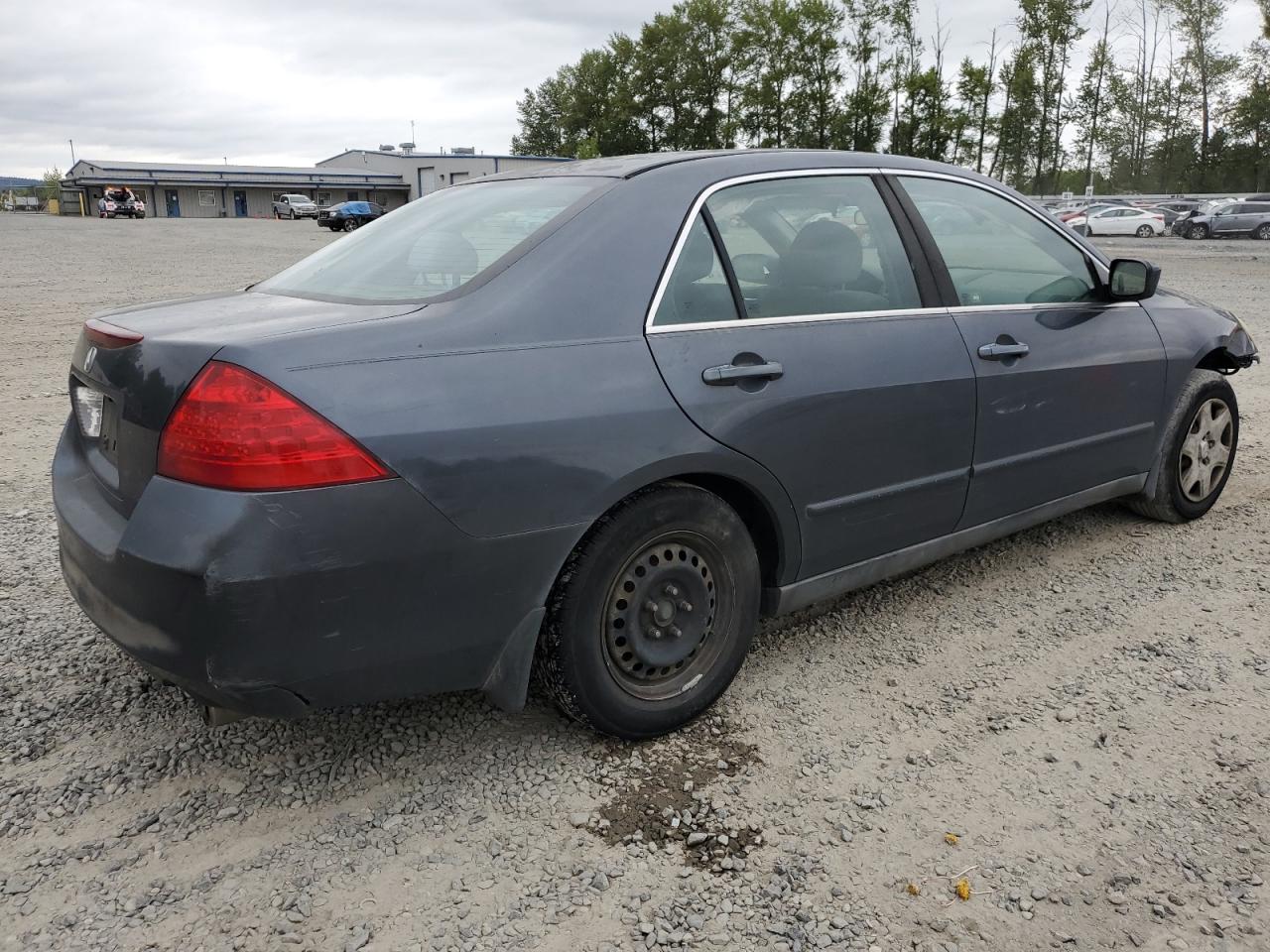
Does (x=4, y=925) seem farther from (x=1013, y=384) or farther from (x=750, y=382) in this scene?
(x=1013, y=384)

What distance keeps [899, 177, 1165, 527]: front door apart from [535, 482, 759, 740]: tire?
110 centimetres

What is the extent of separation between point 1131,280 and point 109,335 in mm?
3532

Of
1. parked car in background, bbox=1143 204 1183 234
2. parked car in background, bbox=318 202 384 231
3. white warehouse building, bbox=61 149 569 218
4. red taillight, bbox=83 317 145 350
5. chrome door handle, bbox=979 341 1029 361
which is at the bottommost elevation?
chrome door handle, bbox=979 341 1029 361

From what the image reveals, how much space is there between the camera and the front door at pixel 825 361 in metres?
2.79

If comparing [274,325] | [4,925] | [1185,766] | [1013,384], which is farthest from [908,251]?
[4,925]

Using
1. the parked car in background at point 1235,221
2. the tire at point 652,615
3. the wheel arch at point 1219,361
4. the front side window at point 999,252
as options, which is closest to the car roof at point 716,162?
the front side window at point 999,252

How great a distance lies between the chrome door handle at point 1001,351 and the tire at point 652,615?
1.15m

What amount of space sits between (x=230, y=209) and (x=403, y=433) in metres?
82.3

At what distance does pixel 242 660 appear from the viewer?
7.22 feet

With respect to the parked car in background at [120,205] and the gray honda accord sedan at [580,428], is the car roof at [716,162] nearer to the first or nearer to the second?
the gray honda accord sedan at [580,428]

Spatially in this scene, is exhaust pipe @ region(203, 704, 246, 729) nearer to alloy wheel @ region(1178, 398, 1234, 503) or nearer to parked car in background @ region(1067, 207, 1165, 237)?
alloy wheel @ region(1178, 398, 1234, 503)

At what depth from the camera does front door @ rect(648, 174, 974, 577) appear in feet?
9.16

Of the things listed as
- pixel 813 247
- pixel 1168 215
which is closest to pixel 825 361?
pixel 813 247

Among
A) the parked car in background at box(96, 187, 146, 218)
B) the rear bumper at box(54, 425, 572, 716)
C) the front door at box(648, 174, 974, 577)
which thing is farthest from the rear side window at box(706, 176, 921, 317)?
the parked car in background at box(96, 187, 146, 218)
